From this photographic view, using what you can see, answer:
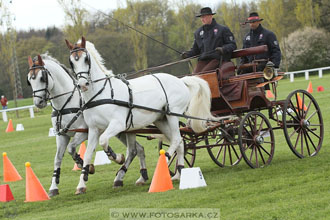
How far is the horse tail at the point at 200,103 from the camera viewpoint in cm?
898

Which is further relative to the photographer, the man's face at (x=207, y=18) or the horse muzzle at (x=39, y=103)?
the man's face at (x=207, y=18)

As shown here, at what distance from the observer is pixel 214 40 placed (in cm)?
948

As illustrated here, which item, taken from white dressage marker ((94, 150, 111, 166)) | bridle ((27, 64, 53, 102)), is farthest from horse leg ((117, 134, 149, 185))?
white dressage marker ((94, 150, 111, 166))

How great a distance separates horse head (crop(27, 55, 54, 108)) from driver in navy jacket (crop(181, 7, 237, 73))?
8.89 feet

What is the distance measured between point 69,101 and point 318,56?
43.0 metres

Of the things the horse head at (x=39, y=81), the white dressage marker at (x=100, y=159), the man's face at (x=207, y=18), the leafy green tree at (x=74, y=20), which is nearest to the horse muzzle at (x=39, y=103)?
the horse head at (x=39, y=81)

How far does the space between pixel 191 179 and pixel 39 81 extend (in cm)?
269

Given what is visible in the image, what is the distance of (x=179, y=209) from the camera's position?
6176mm

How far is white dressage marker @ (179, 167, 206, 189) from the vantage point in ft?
24.5

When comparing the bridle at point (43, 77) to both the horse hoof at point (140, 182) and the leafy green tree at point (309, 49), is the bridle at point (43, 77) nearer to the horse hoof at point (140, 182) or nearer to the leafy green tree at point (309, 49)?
the horse hoof at point (140, 182)

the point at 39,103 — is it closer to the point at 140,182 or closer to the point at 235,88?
the point at 140,182

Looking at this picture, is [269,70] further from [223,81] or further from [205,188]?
[205,188]

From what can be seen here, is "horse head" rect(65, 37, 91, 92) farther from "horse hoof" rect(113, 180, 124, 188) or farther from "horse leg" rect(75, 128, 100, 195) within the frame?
"horse hoof" rect(113, 180, 124, 188)

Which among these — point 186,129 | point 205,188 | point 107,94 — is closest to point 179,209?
point 205,188
